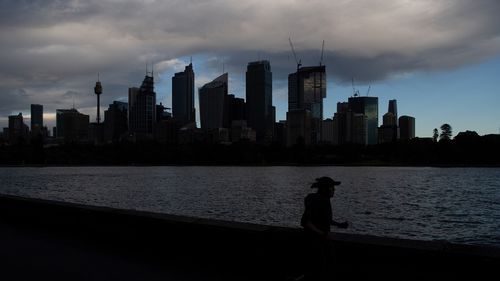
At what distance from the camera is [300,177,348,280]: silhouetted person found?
21.5 feet

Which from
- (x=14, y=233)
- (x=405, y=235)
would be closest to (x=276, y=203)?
(x=405, y=235)

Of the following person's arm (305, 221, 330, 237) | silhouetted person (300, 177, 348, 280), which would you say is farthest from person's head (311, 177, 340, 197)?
person's arm (305, 221, 330, 237)

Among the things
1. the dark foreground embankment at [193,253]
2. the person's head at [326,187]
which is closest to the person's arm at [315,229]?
the person's head at [326,187]

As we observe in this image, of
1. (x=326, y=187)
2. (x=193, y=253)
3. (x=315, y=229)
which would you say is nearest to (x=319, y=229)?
(x=315, y=229)

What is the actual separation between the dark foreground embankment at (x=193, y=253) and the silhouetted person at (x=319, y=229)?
79 centimetres

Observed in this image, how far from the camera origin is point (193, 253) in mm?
9727

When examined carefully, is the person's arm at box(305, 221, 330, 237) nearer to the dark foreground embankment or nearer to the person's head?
the person's head

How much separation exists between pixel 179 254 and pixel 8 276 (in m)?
2.97

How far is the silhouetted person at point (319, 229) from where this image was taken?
21.5ft

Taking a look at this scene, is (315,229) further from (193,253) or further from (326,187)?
(193,253)

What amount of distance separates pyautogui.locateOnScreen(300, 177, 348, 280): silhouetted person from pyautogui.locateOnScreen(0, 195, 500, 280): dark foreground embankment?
0.79 m

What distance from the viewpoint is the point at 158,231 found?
10.6 metres

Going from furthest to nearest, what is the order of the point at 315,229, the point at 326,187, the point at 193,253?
the point at 193,253, the point at 326,187, the point at 315,229

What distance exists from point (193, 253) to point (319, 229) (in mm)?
3826
